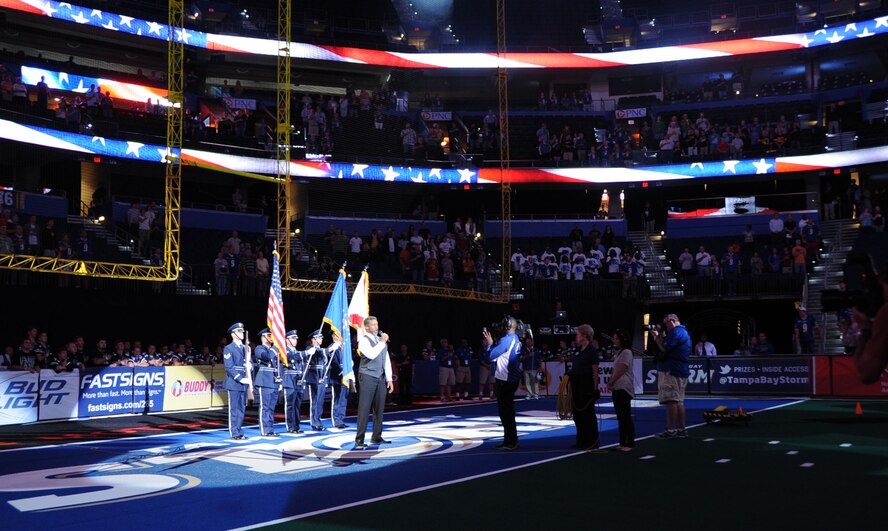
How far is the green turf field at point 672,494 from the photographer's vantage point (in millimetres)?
8039

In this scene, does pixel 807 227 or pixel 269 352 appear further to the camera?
pixel 807 227

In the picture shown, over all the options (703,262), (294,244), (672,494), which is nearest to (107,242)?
(294,244)

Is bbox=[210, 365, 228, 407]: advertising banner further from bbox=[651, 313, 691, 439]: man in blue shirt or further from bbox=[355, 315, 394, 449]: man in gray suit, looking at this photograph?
bbox=[651, 313, 691, 439]: man in blue shirt

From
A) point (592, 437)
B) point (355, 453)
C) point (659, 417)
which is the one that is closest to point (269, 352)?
point (355, 453)

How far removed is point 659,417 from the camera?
19094 mm

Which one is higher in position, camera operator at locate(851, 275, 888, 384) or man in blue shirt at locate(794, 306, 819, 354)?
camera operator at locate(851, 275, 888, 384)

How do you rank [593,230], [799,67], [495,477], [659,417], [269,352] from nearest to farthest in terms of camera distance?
1. [495,477]
2. [269,352]
3. [659,417]
4. [593,230]
5. [799,67]

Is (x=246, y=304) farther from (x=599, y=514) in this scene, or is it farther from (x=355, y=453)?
(x=599, y=514)

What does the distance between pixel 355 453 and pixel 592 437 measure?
12.1 ft

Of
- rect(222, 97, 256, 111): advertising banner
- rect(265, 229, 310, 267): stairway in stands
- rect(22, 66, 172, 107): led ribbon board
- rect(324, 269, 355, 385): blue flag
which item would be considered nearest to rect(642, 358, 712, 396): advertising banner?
rect(324, 269, 355, 385): blue flag

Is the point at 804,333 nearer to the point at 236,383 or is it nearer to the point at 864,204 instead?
the point at 864,204

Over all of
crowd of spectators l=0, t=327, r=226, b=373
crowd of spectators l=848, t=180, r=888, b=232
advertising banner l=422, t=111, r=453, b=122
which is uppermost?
advertising banner l=422, t=111, r=453, b=122

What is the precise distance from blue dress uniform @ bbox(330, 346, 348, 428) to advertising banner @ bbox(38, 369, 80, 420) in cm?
686

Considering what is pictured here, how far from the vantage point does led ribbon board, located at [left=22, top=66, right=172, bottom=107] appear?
3778cm
